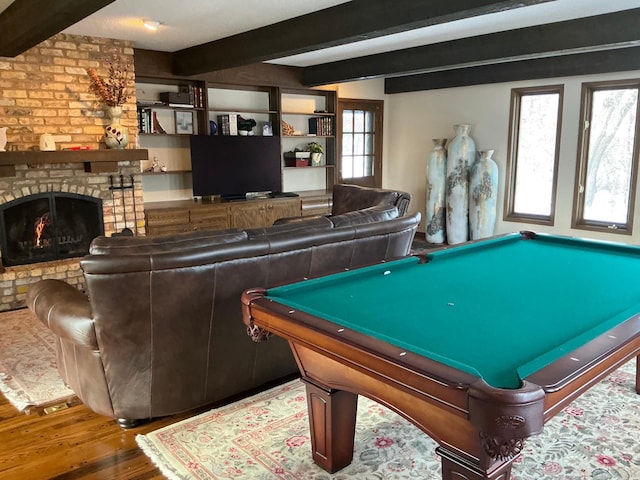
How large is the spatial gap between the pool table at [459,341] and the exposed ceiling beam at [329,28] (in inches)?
61.0

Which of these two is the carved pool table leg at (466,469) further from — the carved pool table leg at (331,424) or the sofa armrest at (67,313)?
the sofa armrest at (67,313)

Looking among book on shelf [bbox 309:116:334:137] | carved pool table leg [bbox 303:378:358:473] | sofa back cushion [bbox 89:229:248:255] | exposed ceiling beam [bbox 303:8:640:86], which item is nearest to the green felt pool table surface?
carved pool table leg [bbox 303:378:358:473]

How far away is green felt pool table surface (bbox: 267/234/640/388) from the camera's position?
1.53 meters

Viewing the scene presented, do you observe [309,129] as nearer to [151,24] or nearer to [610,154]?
[151,24]

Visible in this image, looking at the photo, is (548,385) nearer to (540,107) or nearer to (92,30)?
(92,30)

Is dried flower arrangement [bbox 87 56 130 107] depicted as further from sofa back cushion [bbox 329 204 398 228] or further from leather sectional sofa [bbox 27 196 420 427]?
sofa back cushion [bbox 329 204 398 228]

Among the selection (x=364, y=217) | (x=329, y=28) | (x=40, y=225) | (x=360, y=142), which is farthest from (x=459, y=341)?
(x=360, y=142)

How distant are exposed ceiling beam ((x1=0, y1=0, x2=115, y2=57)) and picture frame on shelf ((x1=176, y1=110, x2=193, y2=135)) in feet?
6.77

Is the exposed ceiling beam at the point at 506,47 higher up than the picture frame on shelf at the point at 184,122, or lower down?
higher up

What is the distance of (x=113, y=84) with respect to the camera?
17.5ft

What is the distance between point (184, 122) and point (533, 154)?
177 inches

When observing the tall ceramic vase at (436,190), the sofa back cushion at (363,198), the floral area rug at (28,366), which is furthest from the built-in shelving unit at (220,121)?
the floral area rug at (28,366)

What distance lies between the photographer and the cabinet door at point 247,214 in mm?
6320

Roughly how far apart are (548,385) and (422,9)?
2723 millimetres
